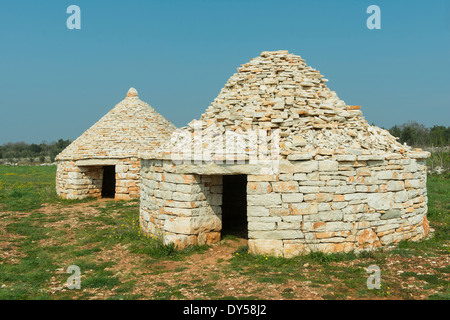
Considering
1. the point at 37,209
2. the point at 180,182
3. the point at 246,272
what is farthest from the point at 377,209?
the point at 37,209

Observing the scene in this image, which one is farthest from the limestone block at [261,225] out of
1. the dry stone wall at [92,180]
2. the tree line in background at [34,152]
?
the tree line in background at [34,152]

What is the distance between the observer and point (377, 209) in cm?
654

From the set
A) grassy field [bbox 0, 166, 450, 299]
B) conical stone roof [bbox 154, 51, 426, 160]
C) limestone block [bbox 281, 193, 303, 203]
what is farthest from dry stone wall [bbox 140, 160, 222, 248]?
limestone block [bbox 281, 193, 303, 203]

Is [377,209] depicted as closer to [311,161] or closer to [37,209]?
[311,161]

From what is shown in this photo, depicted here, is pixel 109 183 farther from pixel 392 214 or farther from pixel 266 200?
pixel 392 214

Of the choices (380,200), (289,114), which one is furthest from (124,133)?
(380,200)

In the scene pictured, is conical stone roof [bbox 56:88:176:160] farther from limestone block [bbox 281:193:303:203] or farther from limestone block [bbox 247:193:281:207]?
limestone block [bbox 281:193:303:203]

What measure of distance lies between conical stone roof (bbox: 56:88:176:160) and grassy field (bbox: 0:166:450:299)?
4.83m

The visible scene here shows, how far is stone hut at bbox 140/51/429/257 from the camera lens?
6.21 metres

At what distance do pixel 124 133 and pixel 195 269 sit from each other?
928 centimetres

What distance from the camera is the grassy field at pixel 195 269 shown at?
502 cm

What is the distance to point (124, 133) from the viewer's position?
552 inches

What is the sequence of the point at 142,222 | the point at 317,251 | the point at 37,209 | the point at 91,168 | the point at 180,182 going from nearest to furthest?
the point at 317,251 → the point at 180,182 → the point at 142,222 → the point at 37,209 → the point at 91,168

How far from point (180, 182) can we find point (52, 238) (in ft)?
13.2
